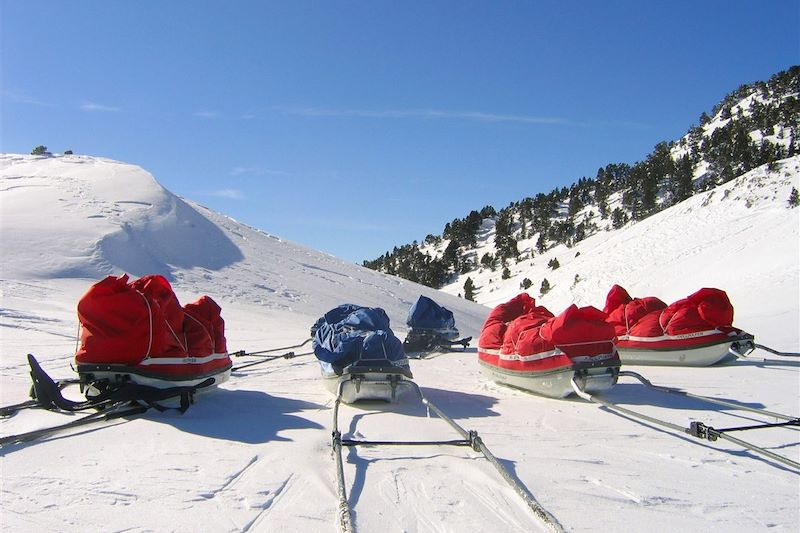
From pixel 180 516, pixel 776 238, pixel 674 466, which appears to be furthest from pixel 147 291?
pixel 776 238

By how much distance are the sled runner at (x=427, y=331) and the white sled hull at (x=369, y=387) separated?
5.91m

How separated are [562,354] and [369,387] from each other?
2303 mm

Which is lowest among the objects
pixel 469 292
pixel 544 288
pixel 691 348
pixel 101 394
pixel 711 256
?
pixel 101 394

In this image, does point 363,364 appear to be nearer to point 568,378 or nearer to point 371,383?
point 371,383

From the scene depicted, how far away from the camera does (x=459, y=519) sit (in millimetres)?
3090

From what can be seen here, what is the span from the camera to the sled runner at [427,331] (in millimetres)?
12188

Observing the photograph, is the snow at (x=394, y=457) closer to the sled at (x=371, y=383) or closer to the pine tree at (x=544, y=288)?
the sled at (x=371, y=383)

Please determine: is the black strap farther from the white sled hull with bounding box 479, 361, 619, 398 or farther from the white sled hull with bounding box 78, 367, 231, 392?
the white sled hull with bounding box 479, 361, 619, 398

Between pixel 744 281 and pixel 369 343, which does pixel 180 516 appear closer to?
pixel 369 343

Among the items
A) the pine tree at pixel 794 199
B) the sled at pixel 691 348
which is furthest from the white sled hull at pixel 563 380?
the pine tree at pixel 794 199

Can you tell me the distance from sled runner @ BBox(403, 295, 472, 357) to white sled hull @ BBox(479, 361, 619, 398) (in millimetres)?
5190

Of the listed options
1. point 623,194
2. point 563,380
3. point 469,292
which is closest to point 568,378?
point 563,380

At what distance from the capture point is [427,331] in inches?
485

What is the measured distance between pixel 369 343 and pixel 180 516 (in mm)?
3294
